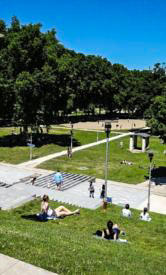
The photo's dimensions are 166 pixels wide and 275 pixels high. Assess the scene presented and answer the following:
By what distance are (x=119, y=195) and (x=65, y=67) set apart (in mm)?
23344

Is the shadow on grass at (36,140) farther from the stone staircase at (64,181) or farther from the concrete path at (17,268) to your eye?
the concrete path at (17,268)

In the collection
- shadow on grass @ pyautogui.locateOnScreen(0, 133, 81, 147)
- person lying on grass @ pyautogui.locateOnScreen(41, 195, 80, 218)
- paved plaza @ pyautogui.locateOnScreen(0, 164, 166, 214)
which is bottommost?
paved plaza @ pyautogui.locateOnScreen(0, 164, 166, 214)

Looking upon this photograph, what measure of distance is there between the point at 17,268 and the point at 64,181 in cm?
2105

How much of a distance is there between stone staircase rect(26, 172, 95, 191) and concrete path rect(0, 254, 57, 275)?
1858 centimetres

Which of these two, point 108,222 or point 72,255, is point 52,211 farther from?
point 72,255

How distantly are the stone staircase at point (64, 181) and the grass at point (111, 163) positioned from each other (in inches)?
61.5

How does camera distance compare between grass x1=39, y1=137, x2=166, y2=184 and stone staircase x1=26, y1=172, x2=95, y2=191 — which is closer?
stone staircase x1=26, y1=172, x2=95, y2=191

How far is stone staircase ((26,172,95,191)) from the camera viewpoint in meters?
26.1

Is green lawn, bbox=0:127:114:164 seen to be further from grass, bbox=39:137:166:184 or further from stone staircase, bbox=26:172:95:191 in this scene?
stone staircase, bbox=26:172:95:191

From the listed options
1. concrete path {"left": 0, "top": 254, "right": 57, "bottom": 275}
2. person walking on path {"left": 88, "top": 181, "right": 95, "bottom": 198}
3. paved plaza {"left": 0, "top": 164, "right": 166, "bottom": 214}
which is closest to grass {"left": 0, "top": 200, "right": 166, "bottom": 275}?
concrete path {"left": 0, "top": 254, "right": 57, "bottom": 275}

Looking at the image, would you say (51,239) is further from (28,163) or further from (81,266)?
(28,163)

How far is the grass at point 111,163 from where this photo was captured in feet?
99.0

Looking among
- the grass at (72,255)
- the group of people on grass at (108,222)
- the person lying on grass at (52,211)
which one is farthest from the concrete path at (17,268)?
the person lying on grass at (52,211)

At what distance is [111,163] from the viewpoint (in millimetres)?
34406
